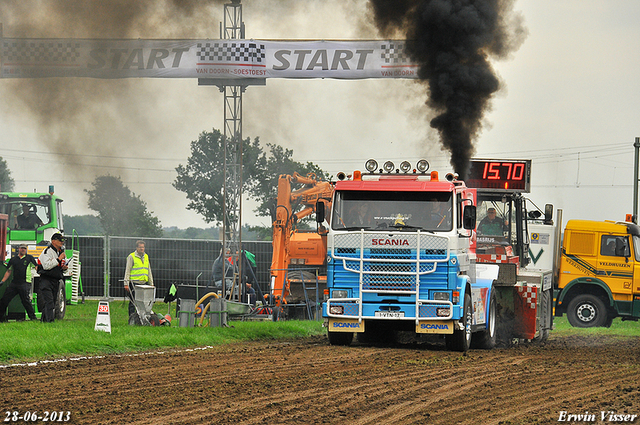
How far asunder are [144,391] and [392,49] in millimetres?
17031

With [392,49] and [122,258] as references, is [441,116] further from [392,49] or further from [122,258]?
[122,258]

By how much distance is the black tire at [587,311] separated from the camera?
79.9ft

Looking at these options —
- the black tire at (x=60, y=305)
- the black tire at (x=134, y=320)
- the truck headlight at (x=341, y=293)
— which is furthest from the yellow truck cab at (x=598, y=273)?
the black tire at (x=60, y=305)

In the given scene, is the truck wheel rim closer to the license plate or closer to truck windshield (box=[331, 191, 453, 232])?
truck windshield (box=[331, 191, 453, 232])

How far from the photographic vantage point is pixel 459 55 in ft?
65.0

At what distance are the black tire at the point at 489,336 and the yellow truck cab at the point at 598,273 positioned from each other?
924 centimetres

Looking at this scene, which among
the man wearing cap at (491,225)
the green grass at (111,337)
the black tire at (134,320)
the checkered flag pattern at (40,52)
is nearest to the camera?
the green grass at (111,337)

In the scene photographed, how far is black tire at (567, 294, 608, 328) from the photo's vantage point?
24.4 metres

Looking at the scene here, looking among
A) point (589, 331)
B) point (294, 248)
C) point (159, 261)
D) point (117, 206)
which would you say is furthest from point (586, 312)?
point (117, 206)

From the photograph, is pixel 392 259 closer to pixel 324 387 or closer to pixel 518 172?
pixel 324 387

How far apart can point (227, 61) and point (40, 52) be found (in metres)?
5.52

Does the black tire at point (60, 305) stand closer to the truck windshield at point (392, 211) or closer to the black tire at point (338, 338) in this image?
the black tire at point (338, 338)

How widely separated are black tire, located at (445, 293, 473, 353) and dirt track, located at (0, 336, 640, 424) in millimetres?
391

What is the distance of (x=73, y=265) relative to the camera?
2394 centimetres
